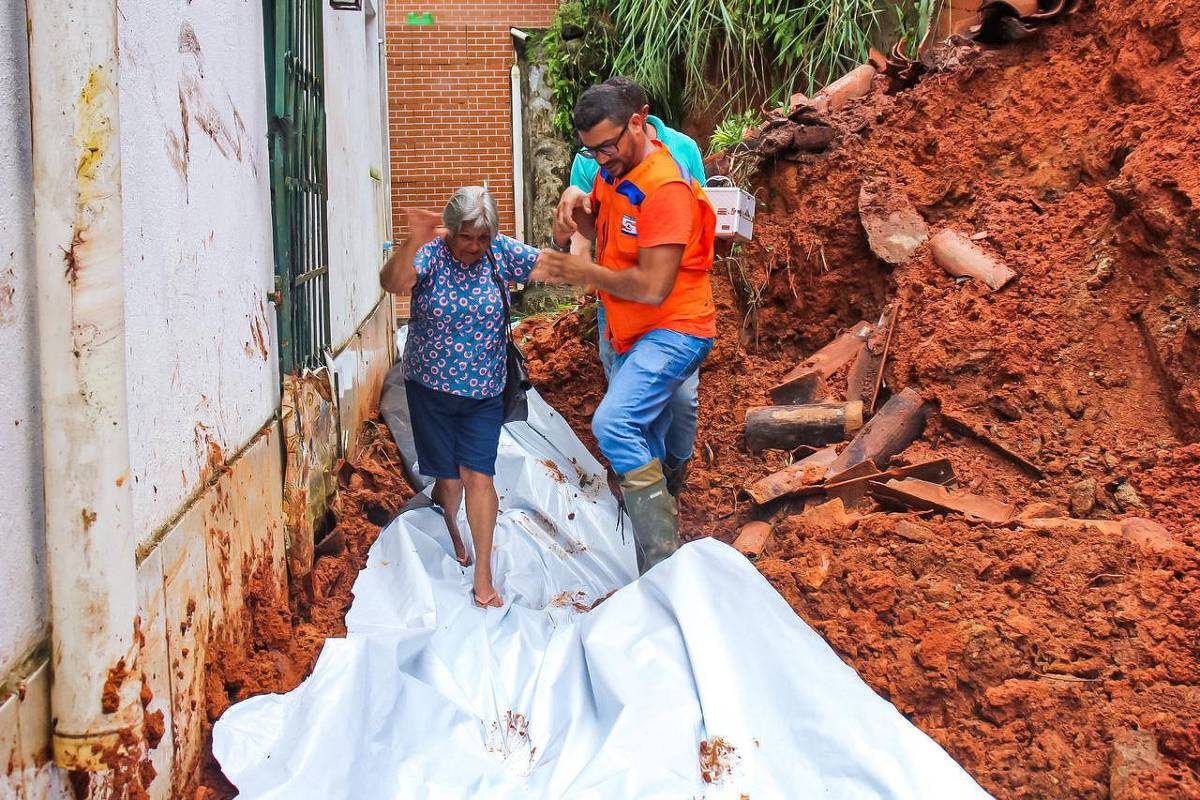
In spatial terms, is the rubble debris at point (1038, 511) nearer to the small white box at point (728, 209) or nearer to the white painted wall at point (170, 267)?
the small white box at point (728, 209)

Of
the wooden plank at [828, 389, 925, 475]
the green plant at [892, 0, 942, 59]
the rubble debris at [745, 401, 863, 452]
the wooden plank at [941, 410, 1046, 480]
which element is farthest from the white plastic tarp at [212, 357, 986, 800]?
the green plant at [892, 0, 942, 59]

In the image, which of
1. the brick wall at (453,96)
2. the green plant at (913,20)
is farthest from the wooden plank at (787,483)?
the brick wall at (453,96)

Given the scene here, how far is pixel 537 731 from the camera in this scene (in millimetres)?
3008

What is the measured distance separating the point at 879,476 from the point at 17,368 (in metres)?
3.23

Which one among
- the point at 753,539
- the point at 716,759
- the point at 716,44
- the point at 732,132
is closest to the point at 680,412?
the point at 753,539

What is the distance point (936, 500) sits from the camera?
152 inches

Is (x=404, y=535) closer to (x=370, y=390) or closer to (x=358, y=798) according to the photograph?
(x=358, y=798)

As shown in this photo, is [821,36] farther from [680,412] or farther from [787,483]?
[787,483]

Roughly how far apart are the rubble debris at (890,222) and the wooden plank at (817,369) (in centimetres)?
43

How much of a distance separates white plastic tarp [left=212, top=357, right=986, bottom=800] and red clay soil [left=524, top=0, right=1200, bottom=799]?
0.33 meters

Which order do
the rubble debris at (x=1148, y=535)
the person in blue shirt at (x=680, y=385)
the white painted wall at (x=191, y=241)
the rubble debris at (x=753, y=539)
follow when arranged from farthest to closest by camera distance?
the person in blue shirt at (x=680, y=385), the rubble debris at (x=753, y=539), the rubble debris at (x=1148, y=535), the white painted wall at (x=191, y=241)

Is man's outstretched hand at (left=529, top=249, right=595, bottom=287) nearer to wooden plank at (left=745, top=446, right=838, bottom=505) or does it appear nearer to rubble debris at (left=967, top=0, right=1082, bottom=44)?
wooden plank at (left=745, top=446, right=838, bottom=505)

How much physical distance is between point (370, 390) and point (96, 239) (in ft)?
14.6

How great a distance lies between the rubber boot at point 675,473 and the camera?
470cm
